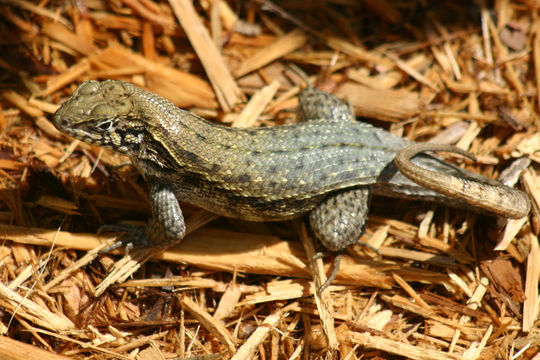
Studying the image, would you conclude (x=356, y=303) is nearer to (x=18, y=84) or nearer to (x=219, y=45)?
(x=219, y=45)

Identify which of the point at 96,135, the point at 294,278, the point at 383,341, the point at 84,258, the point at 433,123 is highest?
the point at 96,135

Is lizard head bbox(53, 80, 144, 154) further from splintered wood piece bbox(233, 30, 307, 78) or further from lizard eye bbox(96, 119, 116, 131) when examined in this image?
splintered wood piece bbox(233, 30, 307, 78)

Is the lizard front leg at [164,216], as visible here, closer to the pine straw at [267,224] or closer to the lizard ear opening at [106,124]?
the pine straw at [267,224]

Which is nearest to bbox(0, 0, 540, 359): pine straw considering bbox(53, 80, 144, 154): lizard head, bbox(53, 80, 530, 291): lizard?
bbox(53, 80, 530, 291): lizard

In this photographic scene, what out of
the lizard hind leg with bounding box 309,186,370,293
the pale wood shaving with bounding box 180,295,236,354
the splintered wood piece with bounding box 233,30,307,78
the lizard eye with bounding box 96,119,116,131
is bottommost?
the pale wood shaving with bounding box 180,295,236,354

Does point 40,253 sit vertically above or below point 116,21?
below

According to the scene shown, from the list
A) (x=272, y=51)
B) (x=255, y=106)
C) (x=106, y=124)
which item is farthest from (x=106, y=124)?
(x=272, y=51)

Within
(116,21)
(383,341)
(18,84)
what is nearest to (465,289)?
(383,341)
